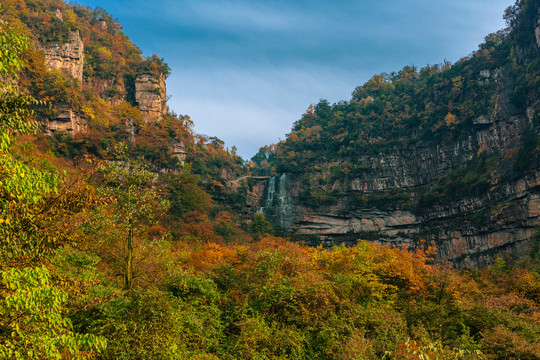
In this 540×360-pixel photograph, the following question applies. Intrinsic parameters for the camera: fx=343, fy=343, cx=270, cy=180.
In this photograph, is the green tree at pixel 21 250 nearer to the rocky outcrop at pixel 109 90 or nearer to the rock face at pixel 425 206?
the rock face at pixel 425 206

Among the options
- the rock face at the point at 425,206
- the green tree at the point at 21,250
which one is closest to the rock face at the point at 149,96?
the rock face at the point at 425,206

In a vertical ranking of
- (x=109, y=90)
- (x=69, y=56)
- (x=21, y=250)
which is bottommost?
(x=21, y=250)

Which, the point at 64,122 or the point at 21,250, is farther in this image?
the point at 64,122

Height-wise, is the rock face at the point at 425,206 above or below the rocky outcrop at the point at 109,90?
below

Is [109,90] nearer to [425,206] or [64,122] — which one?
[64,122]

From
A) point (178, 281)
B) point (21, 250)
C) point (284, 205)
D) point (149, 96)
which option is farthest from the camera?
point (284, 205)

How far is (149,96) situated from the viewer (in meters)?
49.9

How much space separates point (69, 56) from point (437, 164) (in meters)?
49.2

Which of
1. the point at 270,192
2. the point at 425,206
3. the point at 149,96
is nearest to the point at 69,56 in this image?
the point at 149,96

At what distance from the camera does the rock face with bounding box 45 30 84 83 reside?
140ft

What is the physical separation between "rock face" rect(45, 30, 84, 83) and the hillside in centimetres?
3047

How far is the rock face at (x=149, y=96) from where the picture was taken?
1943 inches

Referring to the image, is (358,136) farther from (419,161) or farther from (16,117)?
(16,117)

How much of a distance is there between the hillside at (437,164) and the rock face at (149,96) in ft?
64.8
